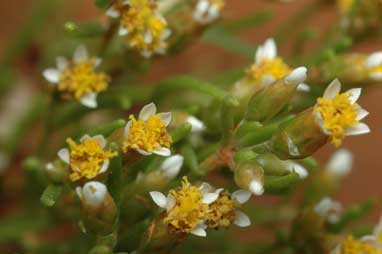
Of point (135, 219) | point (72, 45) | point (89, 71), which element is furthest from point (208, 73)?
point (135, 219)

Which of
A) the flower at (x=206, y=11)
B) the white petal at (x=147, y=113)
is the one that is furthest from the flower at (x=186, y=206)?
the flower at (x=206, y=11)

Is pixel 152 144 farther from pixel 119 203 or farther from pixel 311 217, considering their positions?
pixel 311 217

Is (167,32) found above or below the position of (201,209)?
above

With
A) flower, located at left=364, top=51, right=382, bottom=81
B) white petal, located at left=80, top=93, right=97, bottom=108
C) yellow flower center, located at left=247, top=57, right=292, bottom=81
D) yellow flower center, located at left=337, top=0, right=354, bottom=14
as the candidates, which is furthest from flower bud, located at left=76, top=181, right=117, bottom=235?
yellow flower center, located at left=337, top=0, right=354, bottom=14

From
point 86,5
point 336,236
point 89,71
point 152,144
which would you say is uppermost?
point 86,5

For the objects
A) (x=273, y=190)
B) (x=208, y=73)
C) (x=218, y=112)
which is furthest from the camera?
(x=208, y=73)

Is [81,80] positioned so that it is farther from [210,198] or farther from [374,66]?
[374,66]
